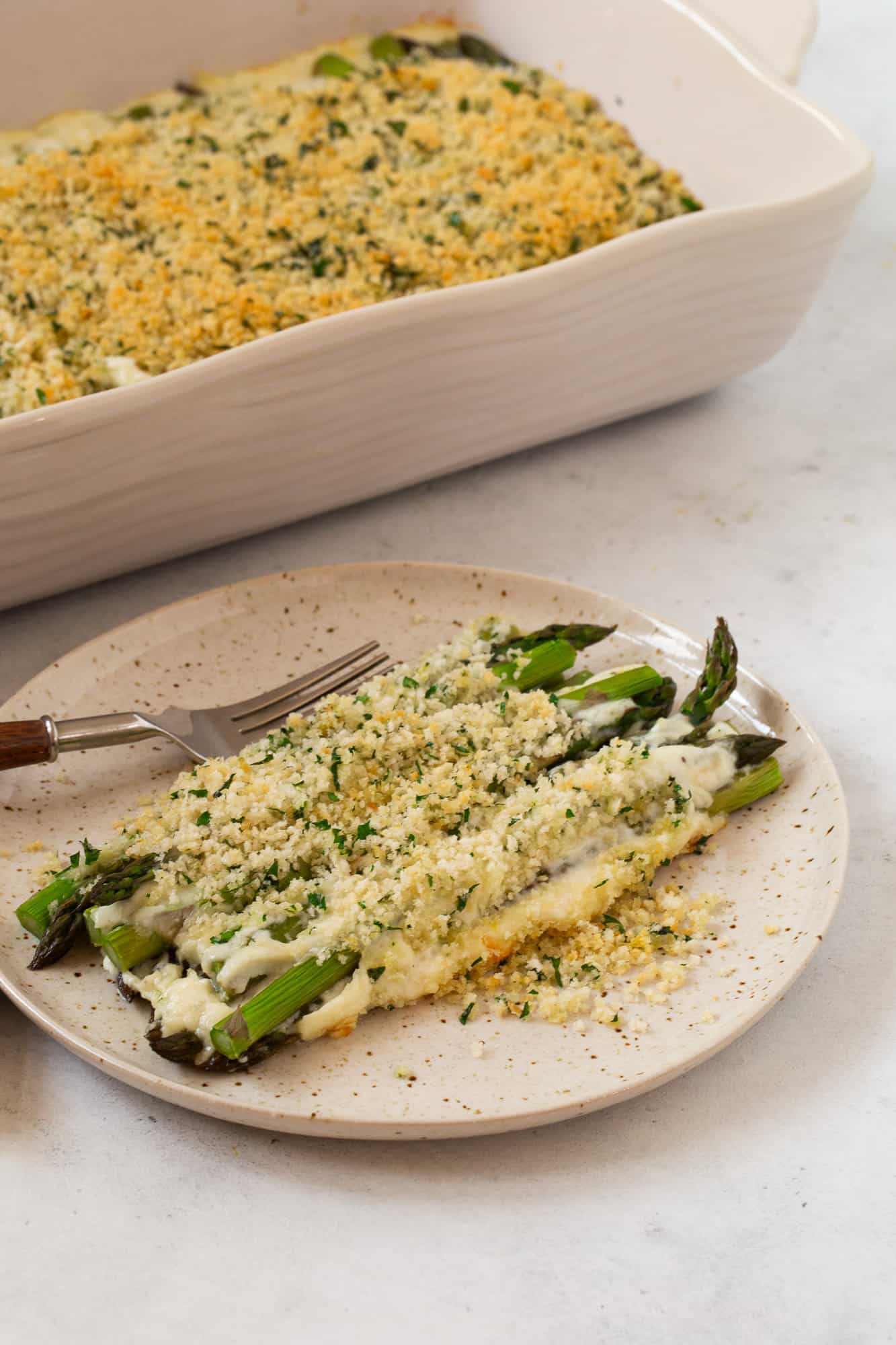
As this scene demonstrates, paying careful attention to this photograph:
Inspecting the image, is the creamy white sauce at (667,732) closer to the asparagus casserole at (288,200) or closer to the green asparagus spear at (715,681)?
the green asparagus spear at (715,681)

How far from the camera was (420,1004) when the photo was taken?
119 centimetres

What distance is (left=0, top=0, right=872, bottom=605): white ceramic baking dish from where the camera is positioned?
4.93ft

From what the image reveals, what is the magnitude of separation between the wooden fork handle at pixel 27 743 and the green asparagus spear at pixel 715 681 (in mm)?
611

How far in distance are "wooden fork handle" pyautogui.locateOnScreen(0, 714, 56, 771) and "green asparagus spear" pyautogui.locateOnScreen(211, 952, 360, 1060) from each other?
1.15 feet

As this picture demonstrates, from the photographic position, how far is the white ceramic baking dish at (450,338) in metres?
1.50

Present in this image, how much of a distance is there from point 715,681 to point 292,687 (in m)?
0.43

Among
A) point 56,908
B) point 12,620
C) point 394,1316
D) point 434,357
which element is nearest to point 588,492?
point 434,357

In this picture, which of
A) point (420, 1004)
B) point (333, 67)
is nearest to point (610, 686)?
point (420, 1004)

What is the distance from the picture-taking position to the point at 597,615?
1571 mm

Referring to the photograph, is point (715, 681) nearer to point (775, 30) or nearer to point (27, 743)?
point (27, 743)

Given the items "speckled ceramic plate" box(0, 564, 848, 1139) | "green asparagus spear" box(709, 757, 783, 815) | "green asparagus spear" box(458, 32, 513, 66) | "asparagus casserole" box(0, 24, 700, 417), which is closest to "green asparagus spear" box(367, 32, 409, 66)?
"asparagus casserole" box(0, 24, 700, 417)

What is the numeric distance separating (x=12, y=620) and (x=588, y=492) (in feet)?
2.45

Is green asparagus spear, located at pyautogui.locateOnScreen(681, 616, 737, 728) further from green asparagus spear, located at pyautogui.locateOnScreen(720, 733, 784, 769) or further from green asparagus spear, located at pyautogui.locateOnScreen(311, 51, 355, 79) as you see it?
green asparagus spear, located at pyautogui.locateOnScreen(311, 51, 355, 79)

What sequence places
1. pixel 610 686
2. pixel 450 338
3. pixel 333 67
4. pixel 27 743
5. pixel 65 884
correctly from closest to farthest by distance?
pixel 65 884, pixel 27 743, pixel 610 686, pixel 450 338, pixel 333 67
